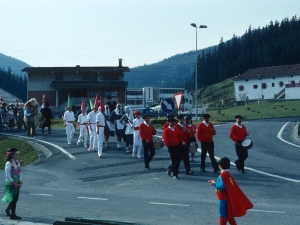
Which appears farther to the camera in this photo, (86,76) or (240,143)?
(86,76)

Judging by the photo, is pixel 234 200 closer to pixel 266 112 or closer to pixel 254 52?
pixel 266 112

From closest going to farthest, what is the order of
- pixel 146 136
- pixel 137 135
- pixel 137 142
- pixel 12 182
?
pixel 12 182 < pixel 146 136 < pixel 137 135 < pixel 137 142

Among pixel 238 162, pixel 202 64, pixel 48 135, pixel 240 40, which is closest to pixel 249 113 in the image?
pixel 48 135

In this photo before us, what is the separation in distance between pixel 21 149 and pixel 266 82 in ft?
282

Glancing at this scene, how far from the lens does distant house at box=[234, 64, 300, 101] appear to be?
100m

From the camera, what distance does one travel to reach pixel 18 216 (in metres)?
10.2

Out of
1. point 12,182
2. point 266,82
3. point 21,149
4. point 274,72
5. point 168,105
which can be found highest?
point 274,72

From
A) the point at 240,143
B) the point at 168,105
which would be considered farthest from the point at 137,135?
the point at 240,143

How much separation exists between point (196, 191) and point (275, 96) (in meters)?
88.8

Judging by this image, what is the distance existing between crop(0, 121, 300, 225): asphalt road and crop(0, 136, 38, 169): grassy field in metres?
0.58

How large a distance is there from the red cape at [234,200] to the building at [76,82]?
55.7 m

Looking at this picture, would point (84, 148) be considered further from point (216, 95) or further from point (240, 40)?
point (240, 40)

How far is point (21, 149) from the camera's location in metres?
22.9

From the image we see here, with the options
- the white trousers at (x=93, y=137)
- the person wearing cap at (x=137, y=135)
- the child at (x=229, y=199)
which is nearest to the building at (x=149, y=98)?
the white trousers at (x=93, y=137)
